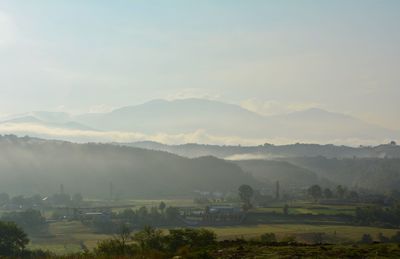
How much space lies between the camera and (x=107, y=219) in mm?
120312

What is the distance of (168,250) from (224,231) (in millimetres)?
74790

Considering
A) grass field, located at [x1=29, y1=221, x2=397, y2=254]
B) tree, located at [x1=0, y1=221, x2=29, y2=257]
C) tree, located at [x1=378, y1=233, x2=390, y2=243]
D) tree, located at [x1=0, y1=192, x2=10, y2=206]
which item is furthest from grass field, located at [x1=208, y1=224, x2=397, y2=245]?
tree, located at [x1=0, y1=192, x2=10, y2=206]

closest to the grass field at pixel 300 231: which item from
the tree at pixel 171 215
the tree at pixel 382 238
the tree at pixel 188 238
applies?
the tree at pixel 382 238

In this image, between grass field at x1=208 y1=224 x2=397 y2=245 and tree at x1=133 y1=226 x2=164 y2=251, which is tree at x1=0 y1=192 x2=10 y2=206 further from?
tree at x1=133 y1=226 x2=164 y2=251

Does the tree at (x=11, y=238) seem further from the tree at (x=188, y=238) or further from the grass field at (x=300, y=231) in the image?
the grass field at (x=300, y=231)

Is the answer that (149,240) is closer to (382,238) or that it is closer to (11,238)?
(11,238)

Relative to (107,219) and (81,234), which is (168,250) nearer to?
(81,234)

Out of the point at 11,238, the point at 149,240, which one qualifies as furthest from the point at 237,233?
the point at 149,240

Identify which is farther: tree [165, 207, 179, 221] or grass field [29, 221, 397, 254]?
tree [165, 207, 179, 221]

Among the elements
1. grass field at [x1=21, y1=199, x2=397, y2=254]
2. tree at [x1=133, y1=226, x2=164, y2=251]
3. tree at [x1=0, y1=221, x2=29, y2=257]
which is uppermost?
tree at [x1=133, y1=226, x2=164, y2=251]

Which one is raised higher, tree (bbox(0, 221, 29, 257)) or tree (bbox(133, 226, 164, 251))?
tree (bbox(133, 226, 164, 251))

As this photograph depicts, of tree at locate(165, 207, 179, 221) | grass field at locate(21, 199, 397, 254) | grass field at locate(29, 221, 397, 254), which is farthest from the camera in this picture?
tree at locate(165, 207, 179, 221)

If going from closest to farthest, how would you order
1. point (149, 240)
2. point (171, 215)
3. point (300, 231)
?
point (149, 240)
point (300, 231)
point (171, 215)

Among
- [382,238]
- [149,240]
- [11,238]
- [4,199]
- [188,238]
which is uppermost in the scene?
[188,238]
